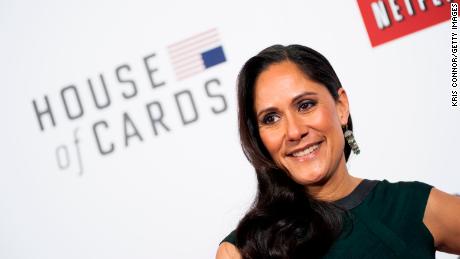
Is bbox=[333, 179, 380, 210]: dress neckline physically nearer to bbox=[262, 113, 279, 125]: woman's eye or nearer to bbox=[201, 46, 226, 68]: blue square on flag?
bbox=[262, 113, 279, 125]: woman's eye

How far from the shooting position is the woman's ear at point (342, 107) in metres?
1.52

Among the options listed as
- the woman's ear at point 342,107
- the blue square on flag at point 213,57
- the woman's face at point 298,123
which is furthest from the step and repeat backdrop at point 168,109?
the woman's face at point 298,123

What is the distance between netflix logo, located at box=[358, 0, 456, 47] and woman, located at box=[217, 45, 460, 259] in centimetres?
81

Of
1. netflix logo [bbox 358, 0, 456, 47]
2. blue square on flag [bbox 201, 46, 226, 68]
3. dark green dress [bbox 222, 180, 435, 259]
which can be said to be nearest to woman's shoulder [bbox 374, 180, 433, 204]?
dark green dress [bbox 222, 180, 435, 259]

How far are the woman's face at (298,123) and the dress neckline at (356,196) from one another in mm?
78

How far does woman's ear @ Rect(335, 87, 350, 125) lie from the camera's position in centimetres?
152

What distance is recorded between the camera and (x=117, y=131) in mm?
2412

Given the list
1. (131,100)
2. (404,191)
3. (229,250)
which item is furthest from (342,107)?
(131,100)

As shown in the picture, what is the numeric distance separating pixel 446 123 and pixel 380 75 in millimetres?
319

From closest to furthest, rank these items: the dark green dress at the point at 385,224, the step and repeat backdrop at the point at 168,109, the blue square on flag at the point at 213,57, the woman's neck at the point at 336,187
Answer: the dark green dress at the point at 385,224
the woman's neck at the point at 336,187
the step and repeat backdrop at the point at 168,109
the blue square on flag at the point at 213,57

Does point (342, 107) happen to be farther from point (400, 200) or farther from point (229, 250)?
point (229, 250)

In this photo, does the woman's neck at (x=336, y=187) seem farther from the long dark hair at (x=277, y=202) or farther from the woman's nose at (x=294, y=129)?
the woman's nose at (x=294, y=129)

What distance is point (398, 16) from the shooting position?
7.30ft

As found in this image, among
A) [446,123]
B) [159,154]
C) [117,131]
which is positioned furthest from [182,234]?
[446,123]
